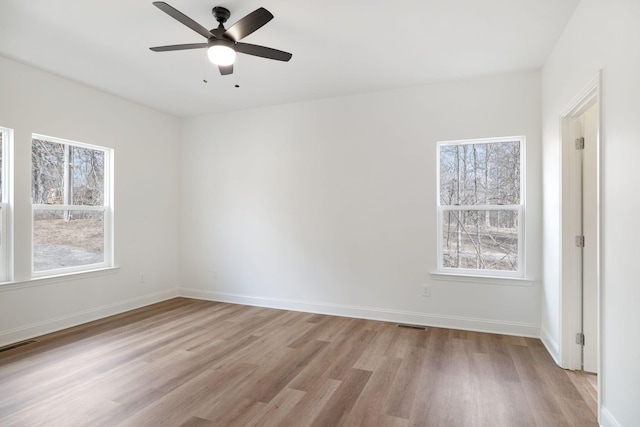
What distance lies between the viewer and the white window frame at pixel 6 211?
3414mm

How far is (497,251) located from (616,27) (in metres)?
2.44

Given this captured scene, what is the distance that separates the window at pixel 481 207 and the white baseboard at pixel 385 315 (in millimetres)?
544

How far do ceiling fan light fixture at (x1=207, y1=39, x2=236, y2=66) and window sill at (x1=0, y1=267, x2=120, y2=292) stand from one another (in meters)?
3.05

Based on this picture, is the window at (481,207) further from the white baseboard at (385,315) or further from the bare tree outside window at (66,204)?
the bare tree outside window at (66,204)

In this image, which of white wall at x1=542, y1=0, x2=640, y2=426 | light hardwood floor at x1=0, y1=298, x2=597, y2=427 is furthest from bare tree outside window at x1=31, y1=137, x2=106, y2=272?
white wall at x1=542, y1=0, x2=640, y2=426

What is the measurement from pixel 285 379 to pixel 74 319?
113 inches

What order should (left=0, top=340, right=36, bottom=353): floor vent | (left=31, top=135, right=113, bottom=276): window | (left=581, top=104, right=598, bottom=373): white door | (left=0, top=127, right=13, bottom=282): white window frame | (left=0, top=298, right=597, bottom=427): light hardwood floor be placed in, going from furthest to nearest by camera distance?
(left=31, top=135, right=113, bottom=276): window, (left=0, top=127, right=13, bottom=282): white window frame, (left=0, top=340, right=36, bottom=353): floor vent, (left=581, top=104, right=598, bottom=373): white door, (left=0, top=298, right=597, bottom=427): light hardwood floor

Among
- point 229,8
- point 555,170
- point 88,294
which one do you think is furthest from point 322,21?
point 88,294

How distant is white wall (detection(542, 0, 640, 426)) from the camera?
5.57 ft

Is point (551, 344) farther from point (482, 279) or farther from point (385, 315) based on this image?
point (385, 315)

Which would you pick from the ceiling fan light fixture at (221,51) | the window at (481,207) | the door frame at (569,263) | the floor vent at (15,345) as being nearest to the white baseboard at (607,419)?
the door frame at (569,263)

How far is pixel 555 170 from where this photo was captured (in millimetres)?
3041

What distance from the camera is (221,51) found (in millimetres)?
2521

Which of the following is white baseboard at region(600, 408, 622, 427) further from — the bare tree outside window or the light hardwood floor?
the bare tree outside window
